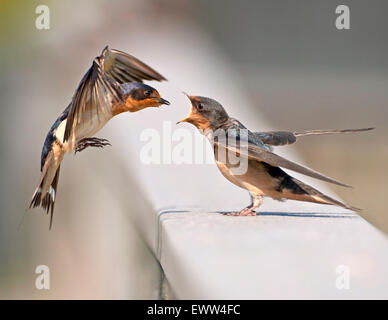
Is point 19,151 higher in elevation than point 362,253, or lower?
higher

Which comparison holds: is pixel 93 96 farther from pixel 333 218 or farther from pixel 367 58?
pixel 367 58

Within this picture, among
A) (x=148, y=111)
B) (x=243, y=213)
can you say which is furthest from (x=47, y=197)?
(x=243, y=213)

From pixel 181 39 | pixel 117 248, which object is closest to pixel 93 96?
pixel 117 248

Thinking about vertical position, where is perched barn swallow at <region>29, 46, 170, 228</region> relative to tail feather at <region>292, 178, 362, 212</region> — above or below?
above

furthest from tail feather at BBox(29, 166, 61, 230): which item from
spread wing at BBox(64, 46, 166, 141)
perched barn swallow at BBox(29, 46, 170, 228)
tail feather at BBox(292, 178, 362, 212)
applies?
tail feather at BBox(292, 178, 362, 212)

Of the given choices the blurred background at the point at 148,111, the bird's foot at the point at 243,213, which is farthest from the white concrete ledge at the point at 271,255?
the blurred background at the point at 148,111

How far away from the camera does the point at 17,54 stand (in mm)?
2010

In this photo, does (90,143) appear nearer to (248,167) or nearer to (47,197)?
(47,197)

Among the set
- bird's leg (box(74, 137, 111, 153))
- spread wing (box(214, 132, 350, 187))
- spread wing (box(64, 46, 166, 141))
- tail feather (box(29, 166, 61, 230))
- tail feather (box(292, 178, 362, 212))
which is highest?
spread wing (box(64, 46, 166, 141))

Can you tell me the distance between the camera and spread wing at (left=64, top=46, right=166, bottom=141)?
1415mm

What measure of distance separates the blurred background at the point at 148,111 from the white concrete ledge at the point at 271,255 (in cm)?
25

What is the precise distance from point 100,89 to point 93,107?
0.16 ft

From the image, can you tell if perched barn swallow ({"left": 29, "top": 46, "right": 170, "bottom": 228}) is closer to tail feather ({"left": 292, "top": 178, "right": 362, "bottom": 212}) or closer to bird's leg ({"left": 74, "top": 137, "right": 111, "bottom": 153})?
bird's leg ({"left": 74, "top": 137, "right": 111, "bottom": 153})

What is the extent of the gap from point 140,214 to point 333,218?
0.53 metres
